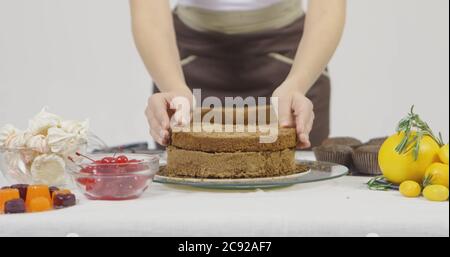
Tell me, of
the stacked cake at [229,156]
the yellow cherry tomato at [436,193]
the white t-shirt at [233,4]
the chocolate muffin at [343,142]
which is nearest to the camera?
the yellow cherry tomato at [436,193]

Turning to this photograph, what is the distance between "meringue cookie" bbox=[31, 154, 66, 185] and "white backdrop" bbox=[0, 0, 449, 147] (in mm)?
2157

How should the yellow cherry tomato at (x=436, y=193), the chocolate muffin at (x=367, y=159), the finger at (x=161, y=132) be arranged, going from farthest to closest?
1. the chocolate muffin at (x=367, y=159)
2. the finger at (x=161, y=132)
3. the yellow cherry tomato at (x=436, y=193)

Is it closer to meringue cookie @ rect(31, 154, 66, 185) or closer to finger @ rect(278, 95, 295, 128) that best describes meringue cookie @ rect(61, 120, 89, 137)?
meringue cookie @ rect(31, 154, 66, 185)

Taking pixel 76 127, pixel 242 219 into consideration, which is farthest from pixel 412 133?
pixel 76 127

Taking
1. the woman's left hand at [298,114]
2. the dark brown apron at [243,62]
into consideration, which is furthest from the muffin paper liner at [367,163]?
the dark brown apron at [243,62]

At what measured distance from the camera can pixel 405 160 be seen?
1.20 metres

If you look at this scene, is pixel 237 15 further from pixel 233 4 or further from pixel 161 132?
pixel 161 132

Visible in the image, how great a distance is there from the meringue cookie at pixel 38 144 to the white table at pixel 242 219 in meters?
0.17

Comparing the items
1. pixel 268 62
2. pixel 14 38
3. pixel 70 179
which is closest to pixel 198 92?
pixel 268 62

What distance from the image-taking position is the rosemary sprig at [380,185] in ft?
4.05

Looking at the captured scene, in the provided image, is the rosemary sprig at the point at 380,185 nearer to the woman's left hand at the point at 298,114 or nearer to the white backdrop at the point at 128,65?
the woman's left hand at the point at 298,114

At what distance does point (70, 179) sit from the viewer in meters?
1.32

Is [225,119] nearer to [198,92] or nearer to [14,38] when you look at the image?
[198,92]

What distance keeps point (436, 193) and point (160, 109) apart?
0.54 m
